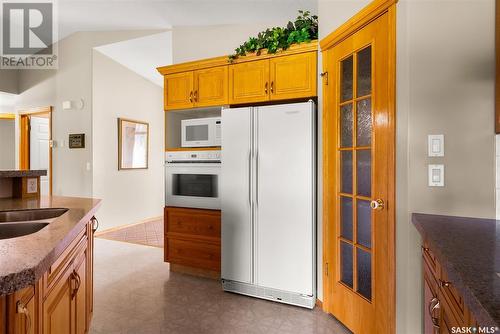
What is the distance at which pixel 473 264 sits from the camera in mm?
857

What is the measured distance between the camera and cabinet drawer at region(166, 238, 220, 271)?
116 inches

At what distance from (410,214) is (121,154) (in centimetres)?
466

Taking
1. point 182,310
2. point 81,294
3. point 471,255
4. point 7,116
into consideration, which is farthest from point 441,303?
point 7,116

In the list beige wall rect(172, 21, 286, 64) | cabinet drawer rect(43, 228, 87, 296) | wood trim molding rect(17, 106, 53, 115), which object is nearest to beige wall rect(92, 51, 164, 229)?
wood trim molding rect(17, 106, 53, 115)

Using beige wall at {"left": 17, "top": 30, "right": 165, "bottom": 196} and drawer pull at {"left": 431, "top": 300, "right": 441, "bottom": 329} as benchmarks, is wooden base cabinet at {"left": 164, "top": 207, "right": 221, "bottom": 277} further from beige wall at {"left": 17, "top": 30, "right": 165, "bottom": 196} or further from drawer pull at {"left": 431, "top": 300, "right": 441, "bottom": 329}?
beige wall at {"left": 17, "top": 30, "right": 165, "bottom": 196}

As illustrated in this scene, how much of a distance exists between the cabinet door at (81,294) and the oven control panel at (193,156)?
1.45 m

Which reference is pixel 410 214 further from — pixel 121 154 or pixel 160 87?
pixel 160 87

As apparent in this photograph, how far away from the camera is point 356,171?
1978 mm

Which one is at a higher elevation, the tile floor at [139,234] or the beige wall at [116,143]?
the beige wall at [116,143]

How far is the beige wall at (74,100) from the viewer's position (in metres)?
4.59

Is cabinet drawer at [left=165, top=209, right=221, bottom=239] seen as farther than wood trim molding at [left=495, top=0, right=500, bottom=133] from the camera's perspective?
Yes

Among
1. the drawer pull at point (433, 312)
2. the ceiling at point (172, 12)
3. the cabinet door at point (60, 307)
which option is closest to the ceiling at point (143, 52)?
the ceiling at point (172, 12)

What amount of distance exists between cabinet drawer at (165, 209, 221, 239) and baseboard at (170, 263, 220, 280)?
14.7 inches

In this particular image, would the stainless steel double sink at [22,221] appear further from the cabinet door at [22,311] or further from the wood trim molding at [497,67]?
the wood trim molding at [497,67]
